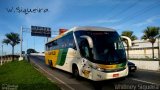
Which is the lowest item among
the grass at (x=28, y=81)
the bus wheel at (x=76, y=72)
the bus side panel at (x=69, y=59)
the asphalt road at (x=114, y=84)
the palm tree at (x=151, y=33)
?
the asphalt road at (x=114, y=84)

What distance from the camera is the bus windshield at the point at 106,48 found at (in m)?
11.8

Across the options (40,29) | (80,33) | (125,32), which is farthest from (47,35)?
(80,33)

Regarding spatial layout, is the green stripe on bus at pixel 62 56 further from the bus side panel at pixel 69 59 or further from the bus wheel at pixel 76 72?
the bus wheel at pixel 76 72

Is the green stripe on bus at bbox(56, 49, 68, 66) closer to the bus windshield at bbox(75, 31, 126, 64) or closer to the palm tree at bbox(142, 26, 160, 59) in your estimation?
the bus windshield at bbox(75, 31, 126, 64)

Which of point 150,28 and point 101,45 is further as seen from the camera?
point 150,28

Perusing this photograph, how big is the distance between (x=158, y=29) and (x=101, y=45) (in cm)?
3934

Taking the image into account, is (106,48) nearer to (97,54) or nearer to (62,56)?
(97,54)

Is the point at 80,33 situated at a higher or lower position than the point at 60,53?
higher

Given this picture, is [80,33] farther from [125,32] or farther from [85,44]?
[125,32]

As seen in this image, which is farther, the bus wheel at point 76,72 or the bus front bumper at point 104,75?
the bus wheel at point 76,72

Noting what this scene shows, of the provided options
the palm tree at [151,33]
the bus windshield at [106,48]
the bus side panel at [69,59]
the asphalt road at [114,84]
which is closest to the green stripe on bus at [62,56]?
the bus side panel at [69,59]

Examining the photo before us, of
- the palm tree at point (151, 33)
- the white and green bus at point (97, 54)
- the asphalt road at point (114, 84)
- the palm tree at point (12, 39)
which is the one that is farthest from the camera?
the palm tree at point (12, 39)

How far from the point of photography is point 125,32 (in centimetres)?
7238

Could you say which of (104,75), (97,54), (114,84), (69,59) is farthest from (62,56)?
(104,75)
